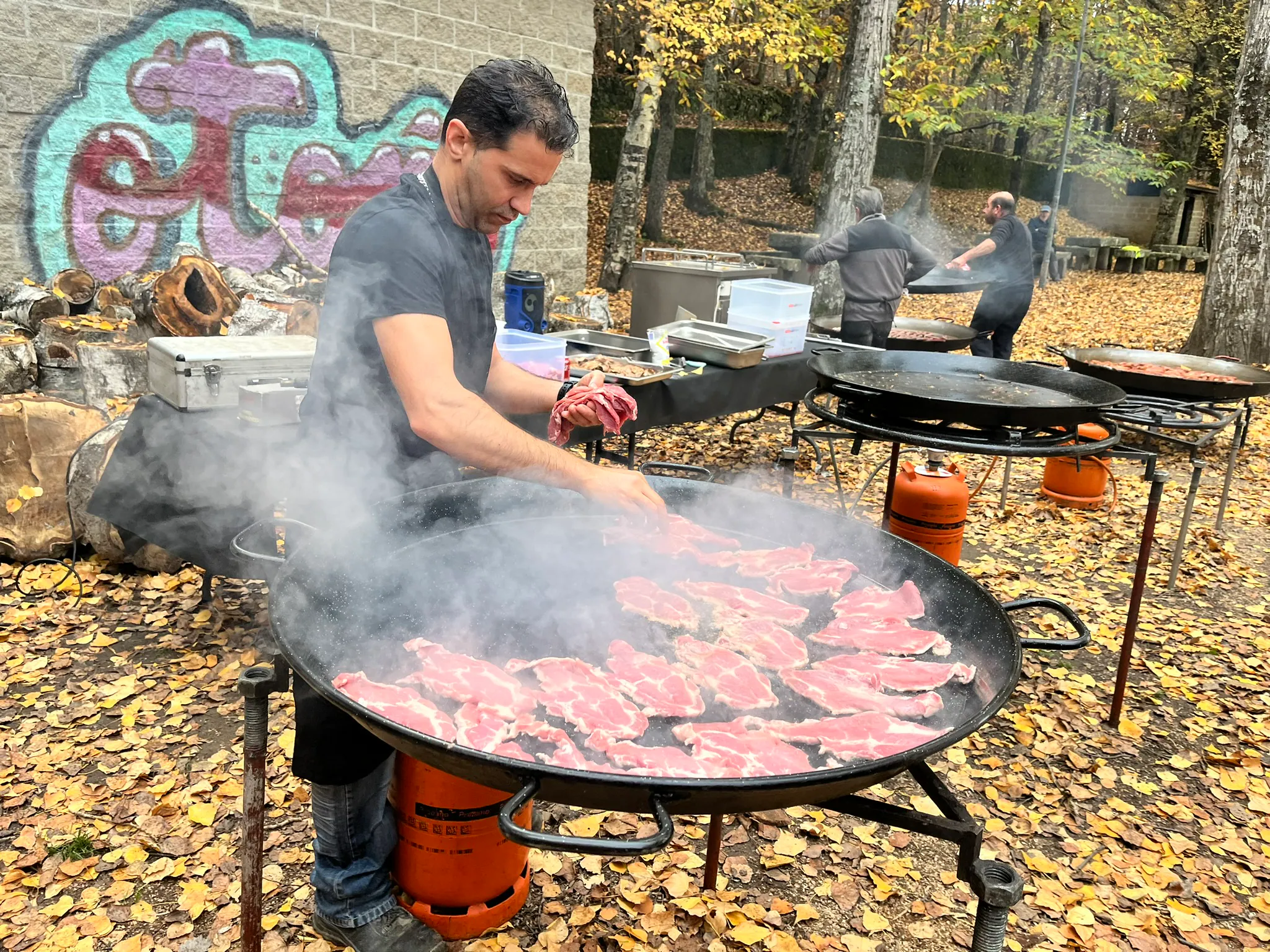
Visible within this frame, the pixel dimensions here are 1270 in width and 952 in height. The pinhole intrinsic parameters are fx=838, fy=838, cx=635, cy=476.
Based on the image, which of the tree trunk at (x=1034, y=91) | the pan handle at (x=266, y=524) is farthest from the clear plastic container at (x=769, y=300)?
the tree trunk at (x=1034, y=91)

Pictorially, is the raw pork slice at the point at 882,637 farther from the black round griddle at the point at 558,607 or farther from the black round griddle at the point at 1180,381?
the black round griddle at the point at 1180,381

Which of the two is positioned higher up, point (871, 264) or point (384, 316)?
point (871, 264)

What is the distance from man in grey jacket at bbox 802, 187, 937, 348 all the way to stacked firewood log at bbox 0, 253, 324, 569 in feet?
16.3

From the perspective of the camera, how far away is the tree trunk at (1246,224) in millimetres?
9984

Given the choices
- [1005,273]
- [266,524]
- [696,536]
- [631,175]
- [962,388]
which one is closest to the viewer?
[266,524]

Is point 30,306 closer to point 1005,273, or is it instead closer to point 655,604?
point 655,604

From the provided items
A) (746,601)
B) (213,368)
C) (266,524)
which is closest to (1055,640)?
(746,601)

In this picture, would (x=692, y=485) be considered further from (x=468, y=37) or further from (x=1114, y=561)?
(x=468, y=37)

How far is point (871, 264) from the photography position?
822 centimetres

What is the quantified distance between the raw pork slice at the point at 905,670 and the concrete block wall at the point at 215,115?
7487 millimetres

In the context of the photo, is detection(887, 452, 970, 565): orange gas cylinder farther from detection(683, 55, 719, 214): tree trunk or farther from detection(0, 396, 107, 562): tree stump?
detection(683, 55, 719, 214): tree trunk

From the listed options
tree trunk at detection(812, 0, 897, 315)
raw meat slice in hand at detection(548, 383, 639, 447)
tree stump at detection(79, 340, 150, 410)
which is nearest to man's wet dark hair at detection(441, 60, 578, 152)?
raw meat slice in hand at detection(548, 383, 639, 447)

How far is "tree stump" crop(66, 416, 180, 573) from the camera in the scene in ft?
16.2

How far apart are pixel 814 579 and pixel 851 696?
23.9 inches
